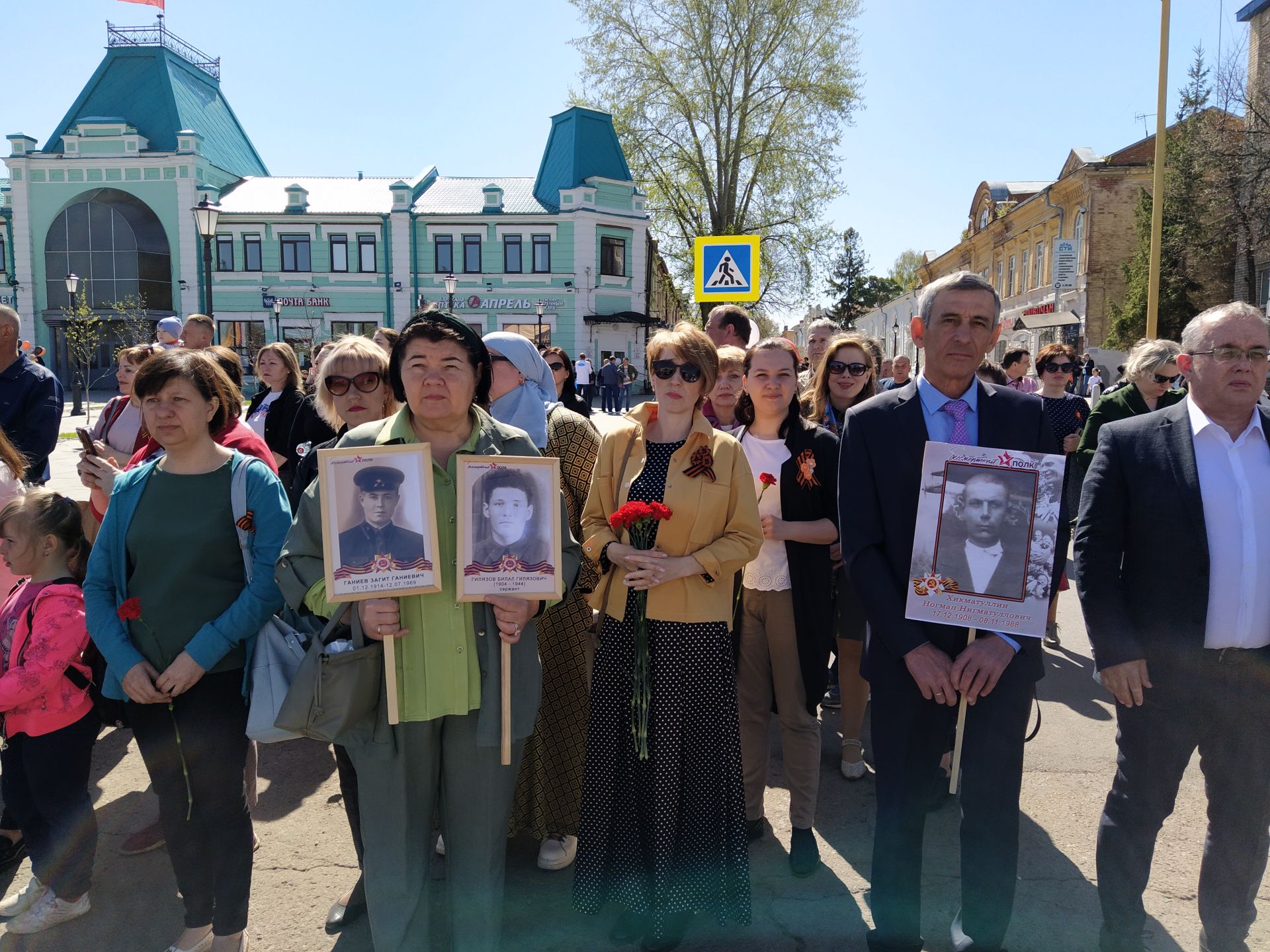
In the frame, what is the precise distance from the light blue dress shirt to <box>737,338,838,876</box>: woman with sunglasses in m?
0.77

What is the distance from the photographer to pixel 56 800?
312cm

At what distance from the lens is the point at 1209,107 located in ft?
74.5

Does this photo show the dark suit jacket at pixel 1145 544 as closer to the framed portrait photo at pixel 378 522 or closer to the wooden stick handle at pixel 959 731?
the wooden stick handle at pixel 959 731

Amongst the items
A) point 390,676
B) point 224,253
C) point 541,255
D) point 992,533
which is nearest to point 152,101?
point 224,253

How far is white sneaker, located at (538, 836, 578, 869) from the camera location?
3.46 m

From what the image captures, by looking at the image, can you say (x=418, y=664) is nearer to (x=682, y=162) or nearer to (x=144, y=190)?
(x=682, y=162)

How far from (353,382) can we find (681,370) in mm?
1497

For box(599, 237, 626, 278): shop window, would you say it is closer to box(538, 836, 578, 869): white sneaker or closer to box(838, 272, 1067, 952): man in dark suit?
box(538, 836, 578, 869): white sneaker

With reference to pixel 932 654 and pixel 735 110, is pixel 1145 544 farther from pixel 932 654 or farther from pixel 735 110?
pixel 735 110

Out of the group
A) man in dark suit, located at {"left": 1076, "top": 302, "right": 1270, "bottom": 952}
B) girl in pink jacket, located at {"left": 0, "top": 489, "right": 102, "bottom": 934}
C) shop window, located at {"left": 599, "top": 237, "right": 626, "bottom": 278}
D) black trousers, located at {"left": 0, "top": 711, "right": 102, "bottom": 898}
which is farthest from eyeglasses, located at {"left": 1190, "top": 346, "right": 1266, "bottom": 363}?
shop window, located at {"left": 599, "top": 237, "right": 626, "bottom": 278}

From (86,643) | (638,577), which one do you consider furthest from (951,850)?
(86,643)

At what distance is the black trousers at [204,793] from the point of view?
2777mm

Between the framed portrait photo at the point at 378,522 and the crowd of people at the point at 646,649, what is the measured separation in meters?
0.05

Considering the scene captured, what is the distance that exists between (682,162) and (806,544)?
26.2 meters
